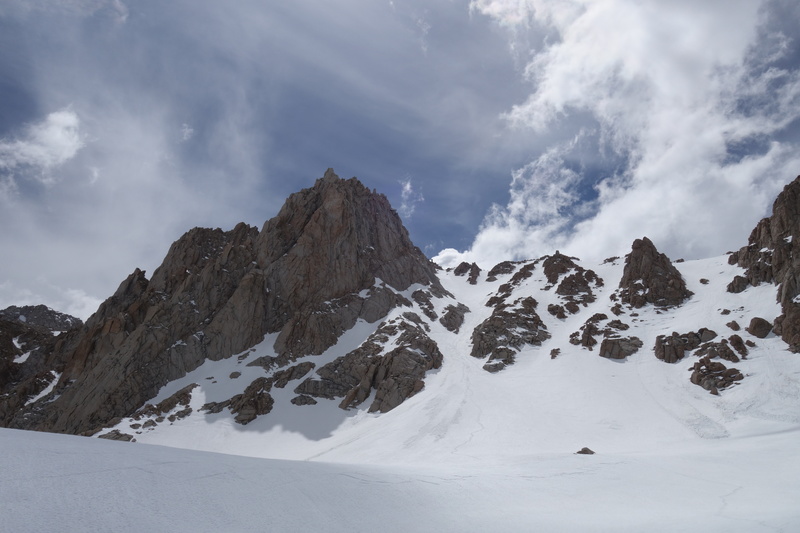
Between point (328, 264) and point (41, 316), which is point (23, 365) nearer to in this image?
point (328, 264)

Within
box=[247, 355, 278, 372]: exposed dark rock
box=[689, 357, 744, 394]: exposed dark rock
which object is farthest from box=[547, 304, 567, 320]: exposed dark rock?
box=[247, 355, 278, 372]: exposed dark rock

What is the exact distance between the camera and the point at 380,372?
2322 inches

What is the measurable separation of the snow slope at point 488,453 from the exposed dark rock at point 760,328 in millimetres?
703

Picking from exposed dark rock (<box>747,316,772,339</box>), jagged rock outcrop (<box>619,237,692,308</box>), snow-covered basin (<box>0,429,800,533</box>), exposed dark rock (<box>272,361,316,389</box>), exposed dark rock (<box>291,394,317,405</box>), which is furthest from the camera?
jagged rock outcrop (<box>619,237,692,308</box>)

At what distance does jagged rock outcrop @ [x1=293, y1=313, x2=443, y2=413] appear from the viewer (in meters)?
55.3

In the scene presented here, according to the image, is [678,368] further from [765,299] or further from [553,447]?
[553,447]

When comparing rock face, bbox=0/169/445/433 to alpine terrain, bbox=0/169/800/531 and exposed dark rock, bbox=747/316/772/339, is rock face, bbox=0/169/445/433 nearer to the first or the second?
alpine terrain, bbox=0/169/800/531

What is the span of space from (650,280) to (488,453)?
53.5 meters

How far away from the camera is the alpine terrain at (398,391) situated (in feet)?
25.8

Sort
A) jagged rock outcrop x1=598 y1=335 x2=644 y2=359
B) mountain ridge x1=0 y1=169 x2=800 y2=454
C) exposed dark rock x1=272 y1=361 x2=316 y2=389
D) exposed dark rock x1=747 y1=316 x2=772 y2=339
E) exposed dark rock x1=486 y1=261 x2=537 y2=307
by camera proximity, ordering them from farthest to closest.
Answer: exposed dark rock x1=486 y1=261 x2=537 y2=307 < exposed dark rock x1=272 y1=361 x2=316 y2=389 < mountain ridge x1=0 y1=169 x2=800 y2=454 < jagged rock outcrop x1=598 y1=335 x2=644 y2=359 < exposed dark rock x1=747 y1=316 x2=772 y2=339

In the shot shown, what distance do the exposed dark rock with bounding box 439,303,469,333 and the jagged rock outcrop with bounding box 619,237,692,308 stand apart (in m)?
30.6

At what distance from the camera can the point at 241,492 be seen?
7320 millimetres

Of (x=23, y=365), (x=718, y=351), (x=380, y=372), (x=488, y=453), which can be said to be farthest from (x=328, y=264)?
(x=718, y=351)

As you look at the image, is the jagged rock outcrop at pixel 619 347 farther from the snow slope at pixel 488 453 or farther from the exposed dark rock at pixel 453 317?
the exposed dark rock at pixel 453 317
